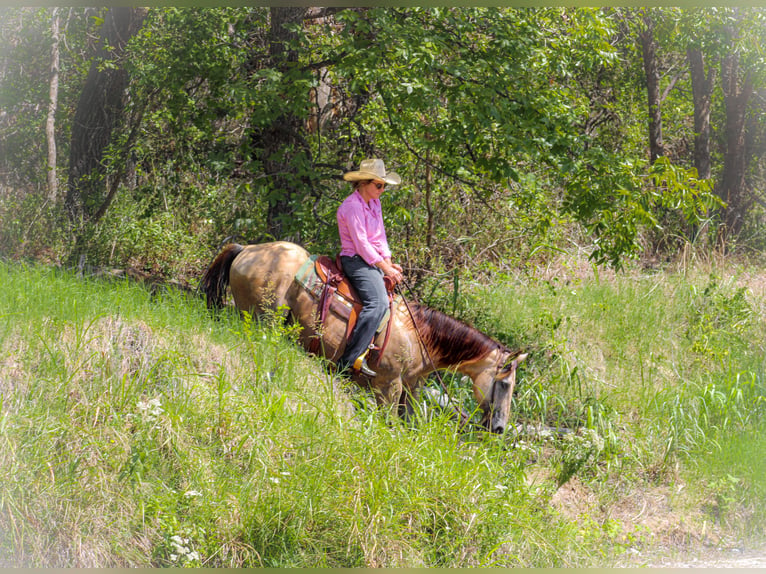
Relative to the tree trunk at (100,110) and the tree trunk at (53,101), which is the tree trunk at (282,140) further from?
the tree trunk at (53,101)

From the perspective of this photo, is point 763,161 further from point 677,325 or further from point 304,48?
point 304,48

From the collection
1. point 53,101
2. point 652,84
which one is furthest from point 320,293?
point 652,84

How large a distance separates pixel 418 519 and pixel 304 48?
206 inches

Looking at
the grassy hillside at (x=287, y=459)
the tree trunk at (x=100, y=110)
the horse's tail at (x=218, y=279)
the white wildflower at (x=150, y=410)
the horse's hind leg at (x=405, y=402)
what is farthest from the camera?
the tree trunk at (x=100, y=110)

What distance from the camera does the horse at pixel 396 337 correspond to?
257 inches

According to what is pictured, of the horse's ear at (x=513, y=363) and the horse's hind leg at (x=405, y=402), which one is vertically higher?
the horse's ear at (x=513, y=363)

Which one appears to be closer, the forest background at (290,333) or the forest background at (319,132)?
the forest background at (290,333)

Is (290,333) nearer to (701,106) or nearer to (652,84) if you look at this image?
(652,84)

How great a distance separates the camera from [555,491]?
17.9 feet

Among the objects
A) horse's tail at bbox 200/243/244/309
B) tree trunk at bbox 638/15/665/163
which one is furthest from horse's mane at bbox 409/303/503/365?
tree trunk at bbox 638/15/665/163

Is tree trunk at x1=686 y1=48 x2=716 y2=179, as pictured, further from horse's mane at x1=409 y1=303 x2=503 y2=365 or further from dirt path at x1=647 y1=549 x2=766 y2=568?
dirt path at x1=647 y1=549 x2=766 y2=568

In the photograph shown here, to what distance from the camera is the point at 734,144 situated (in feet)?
49.8

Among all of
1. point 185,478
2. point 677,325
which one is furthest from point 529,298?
point 185,478

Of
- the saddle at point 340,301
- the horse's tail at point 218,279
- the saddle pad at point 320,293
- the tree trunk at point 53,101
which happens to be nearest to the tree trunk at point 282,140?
the horse's tail at point 218,279
